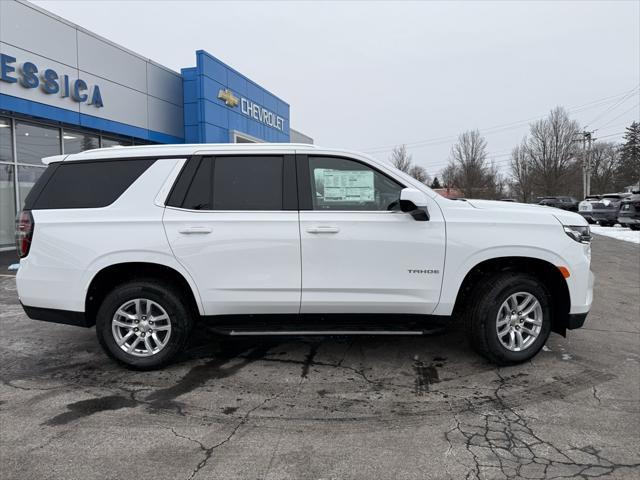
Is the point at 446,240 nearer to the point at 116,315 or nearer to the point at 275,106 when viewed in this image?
the point at 116,315

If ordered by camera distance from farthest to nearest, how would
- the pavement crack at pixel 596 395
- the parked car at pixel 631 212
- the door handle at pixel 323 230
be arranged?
the parked car at pixel 631 212, the door handle at pixel 323 230, the pavement crack at pixel 596 395

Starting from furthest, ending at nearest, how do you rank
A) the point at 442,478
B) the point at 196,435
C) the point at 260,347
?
the point at 260,347, the point at 196,435, the point at 442,478

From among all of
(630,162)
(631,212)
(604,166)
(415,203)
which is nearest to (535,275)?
(415,203)

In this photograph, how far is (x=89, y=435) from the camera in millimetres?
3150

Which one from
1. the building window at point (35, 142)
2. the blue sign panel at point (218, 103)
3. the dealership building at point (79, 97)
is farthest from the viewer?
the blue sign panel at point (218, 103)

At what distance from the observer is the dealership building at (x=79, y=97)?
11633mm

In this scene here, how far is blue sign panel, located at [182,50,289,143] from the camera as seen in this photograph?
17.4 m

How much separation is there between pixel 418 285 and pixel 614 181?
6721 centimetres

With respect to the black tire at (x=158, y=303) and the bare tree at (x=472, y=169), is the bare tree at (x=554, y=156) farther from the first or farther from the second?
the black tire at (x=158, y=303)

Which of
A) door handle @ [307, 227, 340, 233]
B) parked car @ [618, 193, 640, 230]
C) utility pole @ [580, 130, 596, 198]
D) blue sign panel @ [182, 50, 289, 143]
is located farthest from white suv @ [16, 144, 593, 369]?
utility pole @ [580, 130, 596, 198]

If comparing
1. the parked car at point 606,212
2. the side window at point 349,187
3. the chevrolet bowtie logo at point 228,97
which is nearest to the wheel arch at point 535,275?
the side window at point 349,187

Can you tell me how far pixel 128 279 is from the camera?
4.25 meters

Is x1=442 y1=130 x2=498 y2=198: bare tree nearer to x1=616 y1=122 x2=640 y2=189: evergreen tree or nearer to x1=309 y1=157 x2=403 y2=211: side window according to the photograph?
x1=616 y1=122 x2=640 y2=189: evergreen tree

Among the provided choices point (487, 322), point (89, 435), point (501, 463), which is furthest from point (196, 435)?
point (487, 322)
